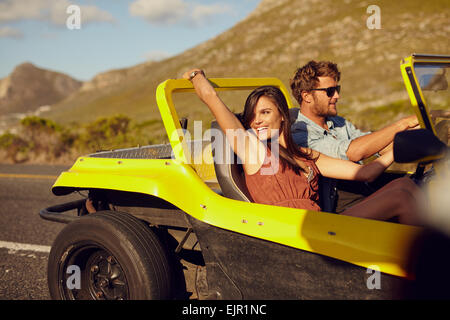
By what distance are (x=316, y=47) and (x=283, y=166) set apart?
55.1 meters

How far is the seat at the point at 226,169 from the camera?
2150 mm

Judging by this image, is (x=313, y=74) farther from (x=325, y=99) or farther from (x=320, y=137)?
(x=320, y=137)

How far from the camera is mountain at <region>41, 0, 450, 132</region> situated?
40.7 metres

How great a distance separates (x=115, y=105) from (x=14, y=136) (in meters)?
69.4

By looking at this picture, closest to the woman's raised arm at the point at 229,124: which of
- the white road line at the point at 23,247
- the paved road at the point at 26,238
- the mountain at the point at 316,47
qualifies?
the paved road at the point at 26,238

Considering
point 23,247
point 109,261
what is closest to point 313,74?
point 109,261

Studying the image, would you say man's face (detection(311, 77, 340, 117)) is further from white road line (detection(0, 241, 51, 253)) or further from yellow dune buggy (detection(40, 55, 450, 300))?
white road line (detection(0, 241, 51, 253))

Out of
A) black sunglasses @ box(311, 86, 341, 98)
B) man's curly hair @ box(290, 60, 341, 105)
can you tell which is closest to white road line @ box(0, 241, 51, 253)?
man's curly hair @ box(290, 60, 341, 105)

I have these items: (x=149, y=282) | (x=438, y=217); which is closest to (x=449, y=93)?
(x=438, y=217)

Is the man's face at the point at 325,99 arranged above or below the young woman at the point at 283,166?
above

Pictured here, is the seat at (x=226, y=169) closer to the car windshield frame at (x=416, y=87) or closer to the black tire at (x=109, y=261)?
the black tire at (x=109, y=261)

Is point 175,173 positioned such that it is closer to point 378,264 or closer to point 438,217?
point 378,264

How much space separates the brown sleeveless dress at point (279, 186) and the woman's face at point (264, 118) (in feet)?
0.42

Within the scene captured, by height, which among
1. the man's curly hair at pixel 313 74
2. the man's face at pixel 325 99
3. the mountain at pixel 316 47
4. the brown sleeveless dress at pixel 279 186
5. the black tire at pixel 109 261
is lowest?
the black tire at pixel 109 261
